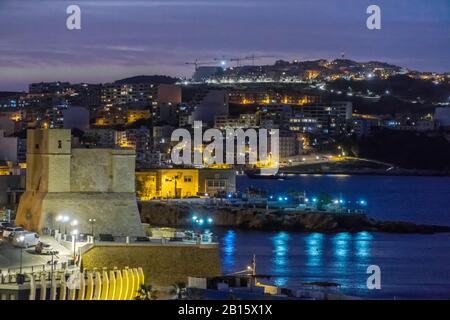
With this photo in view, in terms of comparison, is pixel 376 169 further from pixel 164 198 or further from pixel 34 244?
pixel 34 244

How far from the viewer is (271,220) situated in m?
38.8

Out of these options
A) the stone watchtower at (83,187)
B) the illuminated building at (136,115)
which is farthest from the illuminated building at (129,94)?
the stone watchtower at (83,187)

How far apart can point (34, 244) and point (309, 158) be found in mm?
76033

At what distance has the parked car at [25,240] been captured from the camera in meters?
17.8

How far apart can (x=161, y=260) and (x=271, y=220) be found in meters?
20.8

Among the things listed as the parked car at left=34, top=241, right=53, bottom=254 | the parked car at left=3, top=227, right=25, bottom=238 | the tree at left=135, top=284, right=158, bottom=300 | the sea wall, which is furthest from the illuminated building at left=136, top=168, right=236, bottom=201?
the tree at left=135, top=284, right=158, bottom=300

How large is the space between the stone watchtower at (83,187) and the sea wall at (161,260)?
2260 mm

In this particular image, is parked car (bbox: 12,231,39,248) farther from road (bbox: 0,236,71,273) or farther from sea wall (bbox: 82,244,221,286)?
sea wall (bbox: 82,244,221,286)

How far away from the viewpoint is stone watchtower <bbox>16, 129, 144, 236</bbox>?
20484mm

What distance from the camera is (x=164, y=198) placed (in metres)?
41.1

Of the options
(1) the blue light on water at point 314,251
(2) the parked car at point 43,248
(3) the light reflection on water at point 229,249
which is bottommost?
(1) the blue light on water at point 314,251

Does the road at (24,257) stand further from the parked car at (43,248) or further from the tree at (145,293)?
the tree at (145,293)

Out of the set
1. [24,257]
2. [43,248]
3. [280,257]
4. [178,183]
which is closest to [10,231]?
[43,248]
